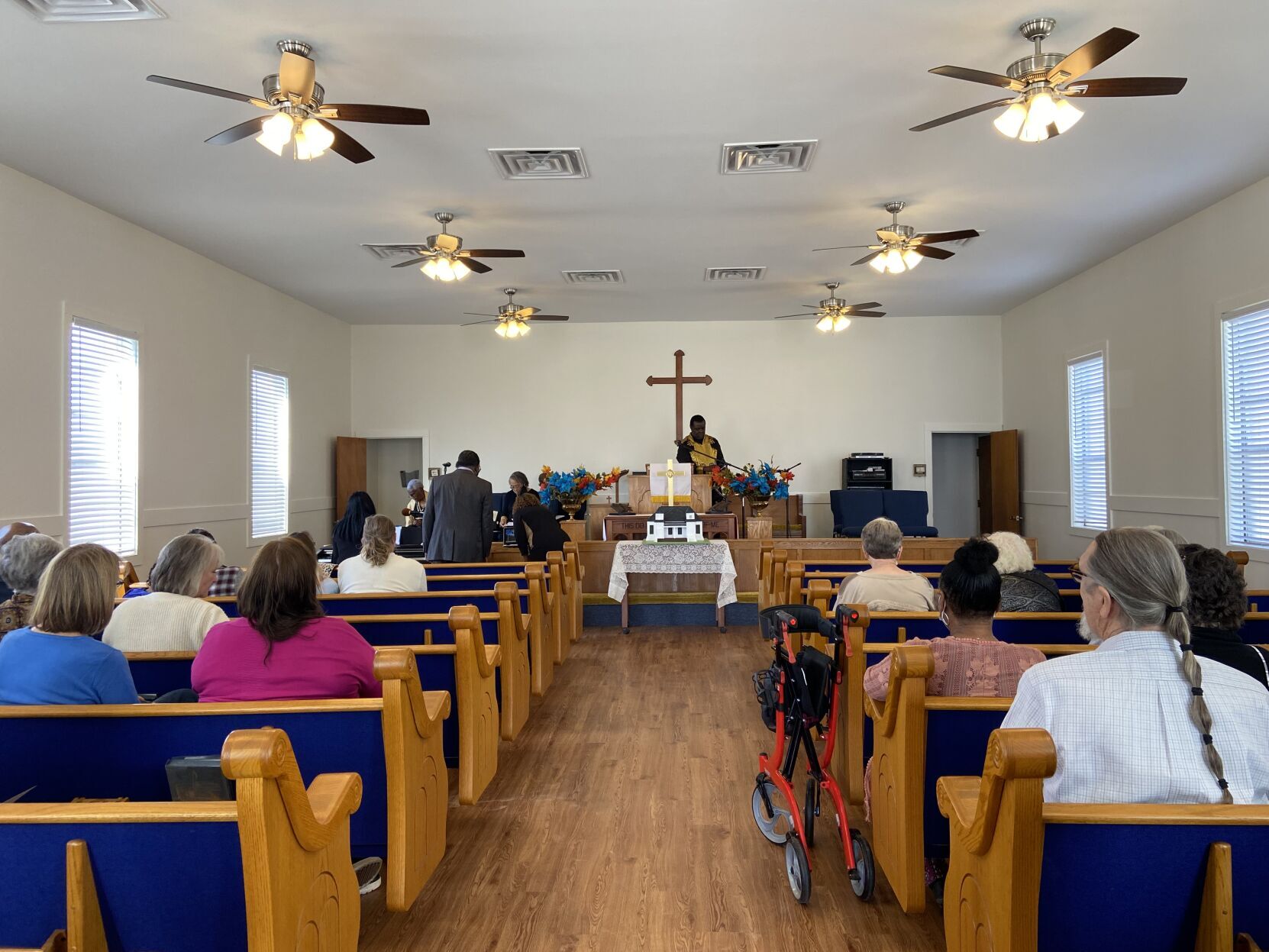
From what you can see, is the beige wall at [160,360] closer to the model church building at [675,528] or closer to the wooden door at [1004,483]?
the model church building at [675,528]

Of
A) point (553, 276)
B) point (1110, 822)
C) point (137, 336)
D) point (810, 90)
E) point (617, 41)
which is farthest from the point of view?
point (553, 276)

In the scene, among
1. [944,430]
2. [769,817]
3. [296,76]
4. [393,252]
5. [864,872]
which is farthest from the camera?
[944,430]

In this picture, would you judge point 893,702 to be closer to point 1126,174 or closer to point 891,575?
point 891,575

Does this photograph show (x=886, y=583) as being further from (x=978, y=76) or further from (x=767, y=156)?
(x=767, y=156)

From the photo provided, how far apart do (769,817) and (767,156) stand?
13.2 feet

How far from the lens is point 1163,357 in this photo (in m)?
7.17

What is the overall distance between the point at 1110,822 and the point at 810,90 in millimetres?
4056

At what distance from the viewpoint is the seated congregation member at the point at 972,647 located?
8.11 feet

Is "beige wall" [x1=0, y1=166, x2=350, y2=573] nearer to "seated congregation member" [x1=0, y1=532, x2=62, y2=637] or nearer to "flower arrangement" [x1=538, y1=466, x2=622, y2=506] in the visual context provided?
"seated congregation member" [x1=0, y1=532, x2=62, y2=637]

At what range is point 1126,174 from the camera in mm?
5793

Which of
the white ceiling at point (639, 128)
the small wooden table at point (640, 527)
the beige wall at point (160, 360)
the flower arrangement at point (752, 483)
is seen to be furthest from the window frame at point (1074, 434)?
the beige wall at point (160, 360)

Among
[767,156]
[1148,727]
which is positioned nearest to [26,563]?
[1148,727]

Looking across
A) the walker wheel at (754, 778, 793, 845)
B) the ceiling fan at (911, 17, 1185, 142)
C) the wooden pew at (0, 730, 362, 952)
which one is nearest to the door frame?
the ceiling fan at (911, 17, 1185, 142)

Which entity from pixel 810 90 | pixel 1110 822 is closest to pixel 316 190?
pixel 810 90
